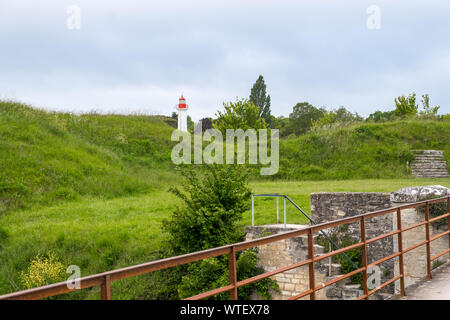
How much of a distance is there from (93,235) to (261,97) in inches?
1917

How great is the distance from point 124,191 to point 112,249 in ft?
22.7

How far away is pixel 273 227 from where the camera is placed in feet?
38.2

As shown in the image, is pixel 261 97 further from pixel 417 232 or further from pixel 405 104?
pixel 417 232

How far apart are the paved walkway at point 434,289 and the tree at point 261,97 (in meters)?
53.4

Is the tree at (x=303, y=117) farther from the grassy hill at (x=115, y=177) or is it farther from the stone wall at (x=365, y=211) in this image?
the stone wall at (x=365, y=211)

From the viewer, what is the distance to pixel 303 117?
6544 centimetres

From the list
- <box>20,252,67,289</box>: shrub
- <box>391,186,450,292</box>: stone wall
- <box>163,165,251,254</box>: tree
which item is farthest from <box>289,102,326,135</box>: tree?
<box>391,186,450,292</box>: stone wall

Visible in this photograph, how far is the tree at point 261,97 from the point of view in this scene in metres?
59.2

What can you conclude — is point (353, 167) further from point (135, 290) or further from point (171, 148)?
point (135, 290)

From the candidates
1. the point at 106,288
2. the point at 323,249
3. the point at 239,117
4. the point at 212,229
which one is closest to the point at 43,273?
the point at 212,229

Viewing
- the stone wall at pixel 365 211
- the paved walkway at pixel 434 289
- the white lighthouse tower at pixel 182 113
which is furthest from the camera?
the white lighthouse tower at pixel 182 113

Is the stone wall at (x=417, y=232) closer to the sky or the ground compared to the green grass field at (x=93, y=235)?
closer to the sky

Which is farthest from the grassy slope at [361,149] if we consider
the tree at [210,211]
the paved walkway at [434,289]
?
the paved walkway at [434,289]

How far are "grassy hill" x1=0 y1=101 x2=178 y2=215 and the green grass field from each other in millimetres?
1837
